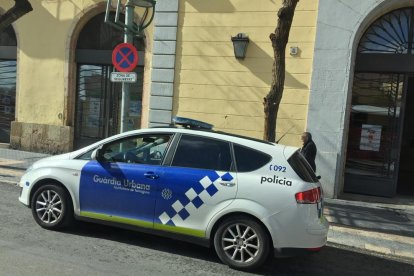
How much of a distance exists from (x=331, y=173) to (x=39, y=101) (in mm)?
8631

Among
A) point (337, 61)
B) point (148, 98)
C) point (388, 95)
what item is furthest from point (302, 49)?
point (148, 98)

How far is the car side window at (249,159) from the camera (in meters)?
5.11

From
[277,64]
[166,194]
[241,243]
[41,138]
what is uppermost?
[277,64]

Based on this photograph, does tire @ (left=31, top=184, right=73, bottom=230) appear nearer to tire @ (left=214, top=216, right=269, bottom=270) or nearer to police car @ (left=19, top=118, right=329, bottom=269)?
police car @ (left=19, top=118, right=329, bottom=269)

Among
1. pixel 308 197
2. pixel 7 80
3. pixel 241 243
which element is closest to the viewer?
pixel 308 197

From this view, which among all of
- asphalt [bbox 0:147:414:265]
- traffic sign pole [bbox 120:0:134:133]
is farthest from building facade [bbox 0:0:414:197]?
traffic sign pole [bbox 120:0:134:133]

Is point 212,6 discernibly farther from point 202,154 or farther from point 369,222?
point 202,154

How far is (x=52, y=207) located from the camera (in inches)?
233

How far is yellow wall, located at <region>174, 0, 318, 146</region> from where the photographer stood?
10578 mm

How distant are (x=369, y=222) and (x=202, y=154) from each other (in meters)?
4.25

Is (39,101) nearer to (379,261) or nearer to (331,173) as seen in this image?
(331,173)

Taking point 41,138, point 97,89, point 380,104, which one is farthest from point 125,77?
point 41,138

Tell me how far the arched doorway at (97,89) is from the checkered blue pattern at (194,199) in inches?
309

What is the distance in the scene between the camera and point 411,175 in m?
13.6
